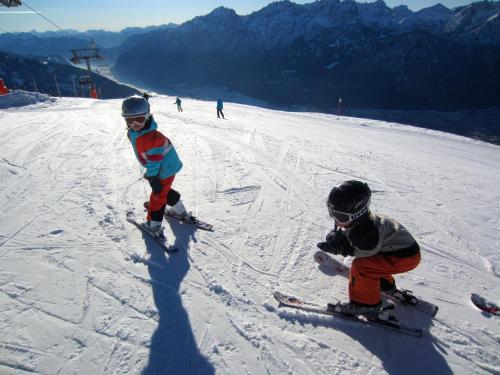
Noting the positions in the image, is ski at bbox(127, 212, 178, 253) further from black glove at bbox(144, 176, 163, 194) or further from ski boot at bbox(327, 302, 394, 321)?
ski boot at bbox(327, 302, 394, 321)

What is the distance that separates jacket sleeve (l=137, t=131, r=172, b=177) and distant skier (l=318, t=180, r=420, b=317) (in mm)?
2165

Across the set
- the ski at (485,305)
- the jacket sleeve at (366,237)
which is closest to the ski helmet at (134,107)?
the jacket sleeve at (366,237)

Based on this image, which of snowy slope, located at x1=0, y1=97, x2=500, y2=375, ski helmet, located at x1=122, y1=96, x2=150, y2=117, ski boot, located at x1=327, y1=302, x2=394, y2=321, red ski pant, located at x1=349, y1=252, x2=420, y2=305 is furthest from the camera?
ski helmet, located at x1=122, y1=96, x2=150, y2=117

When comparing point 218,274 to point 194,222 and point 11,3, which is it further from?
point 11,3

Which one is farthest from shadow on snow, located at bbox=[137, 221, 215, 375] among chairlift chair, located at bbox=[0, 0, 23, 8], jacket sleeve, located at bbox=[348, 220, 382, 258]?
chairlift chair, located at bbox=[0, 0, 23, 8]

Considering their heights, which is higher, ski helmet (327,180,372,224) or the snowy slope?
ski helmet (327,180,372,224)

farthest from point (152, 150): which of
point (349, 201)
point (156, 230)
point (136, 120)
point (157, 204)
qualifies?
point (349, 201)

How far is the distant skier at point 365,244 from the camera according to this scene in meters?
2.68

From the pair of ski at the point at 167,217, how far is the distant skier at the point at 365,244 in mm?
1933

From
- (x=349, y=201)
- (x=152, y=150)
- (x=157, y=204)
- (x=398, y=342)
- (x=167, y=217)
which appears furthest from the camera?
(x=167, y=217)

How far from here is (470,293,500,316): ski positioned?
3.15 metres

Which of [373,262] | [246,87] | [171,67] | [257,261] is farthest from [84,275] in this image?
[171,67]

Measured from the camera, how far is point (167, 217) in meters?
4.75

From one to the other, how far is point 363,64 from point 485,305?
18668cm
